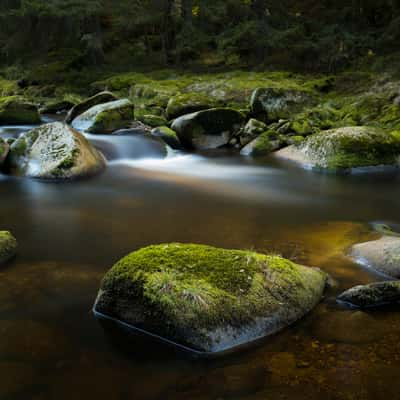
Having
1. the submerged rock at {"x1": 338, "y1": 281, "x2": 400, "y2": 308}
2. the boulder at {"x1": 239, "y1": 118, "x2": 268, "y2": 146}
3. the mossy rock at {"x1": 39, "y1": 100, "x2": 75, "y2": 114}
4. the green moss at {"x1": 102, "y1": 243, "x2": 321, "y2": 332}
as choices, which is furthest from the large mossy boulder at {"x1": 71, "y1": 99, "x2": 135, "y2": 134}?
the submerged rock at {"x1": 338, "y1": 281, "x2": 400, "y2": 308}

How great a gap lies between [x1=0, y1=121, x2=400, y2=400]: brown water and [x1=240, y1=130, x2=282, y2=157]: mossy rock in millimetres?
2165

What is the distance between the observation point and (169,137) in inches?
524

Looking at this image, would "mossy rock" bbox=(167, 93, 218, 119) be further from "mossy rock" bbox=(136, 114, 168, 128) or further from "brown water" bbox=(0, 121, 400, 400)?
"brown water" bbox=(0, 121, 400, 400)

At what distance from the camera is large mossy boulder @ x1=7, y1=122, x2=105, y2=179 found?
937 centimetres

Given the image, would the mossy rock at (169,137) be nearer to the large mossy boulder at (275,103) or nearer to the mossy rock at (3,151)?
the large mossy boulder at (275,103)

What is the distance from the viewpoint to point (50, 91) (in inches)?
909

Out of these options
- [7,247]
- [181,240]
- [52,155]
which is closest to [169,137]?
[52,155]

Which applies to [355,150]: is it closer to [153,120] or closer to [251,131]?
[251,131]

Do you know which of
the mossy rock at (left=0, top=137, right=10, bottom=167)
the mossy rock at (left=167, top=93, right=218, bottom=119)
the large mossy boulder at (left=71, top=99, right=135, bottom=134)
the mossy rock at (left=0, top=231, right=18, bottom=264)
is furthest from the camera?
the mossy rock at (left=167, top=93, right=218, bottom=119)

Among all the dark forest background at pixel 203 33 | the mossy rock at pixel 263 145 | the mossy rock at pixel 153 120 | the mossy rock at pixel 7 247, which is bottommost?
the mossy rock at pixel 263 145

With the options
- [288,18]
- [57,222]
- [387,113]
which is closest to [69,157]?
[57,222]

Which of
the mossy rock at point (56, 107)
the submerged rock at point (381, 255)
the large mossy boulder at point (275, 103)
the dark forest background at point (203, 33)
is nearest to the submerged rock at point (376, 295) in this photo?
the submerged rock at point (381, 255)

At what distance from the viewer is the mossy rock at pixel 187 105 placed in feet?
47.8

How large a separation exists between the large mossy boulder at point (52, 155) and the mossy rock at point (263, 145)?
4439 millimetres
